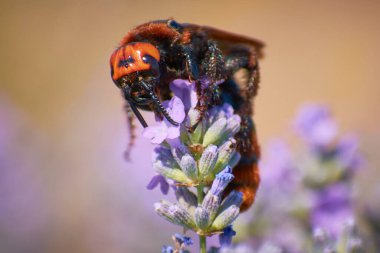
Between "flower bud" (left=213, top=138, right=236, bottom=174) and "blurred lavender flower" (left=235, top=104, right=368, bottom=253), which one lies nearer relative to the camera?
"flower bud" (left=213, top=138, right=236, bottom=174)

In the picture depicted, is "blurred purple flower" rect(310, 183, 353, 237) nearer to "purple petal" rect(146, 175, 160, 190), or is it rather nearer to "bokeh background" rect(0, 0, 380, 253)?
"bokeh background" rect(0, 0, 380, 253)

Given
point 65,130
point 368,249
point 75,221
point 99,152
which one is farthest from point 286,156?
point 65,130

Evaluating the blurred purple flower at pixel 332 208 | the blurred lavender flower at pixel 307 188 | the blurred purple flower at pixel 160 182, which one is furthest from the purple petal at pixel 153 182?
the blurred purple flower at pixel 332 208

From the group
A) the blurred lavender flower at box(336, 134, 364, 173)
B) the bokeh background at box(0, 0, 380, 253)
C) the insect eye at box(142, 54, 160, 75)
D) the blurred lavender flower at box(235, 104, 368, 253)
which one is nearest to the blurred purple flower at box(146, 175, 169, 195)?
the insect eye at box(142, 54, 160, 75)

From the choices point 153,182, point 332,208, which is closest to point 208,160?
point 153,182

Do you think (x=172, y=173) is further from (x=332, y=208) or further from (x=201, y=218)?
(x=332, y=208)

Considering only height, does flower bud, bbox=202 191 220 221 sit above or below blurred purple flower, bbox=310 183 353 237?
above

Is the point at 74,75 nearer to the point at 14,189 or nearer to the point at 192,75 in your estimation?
the point at 14,189
